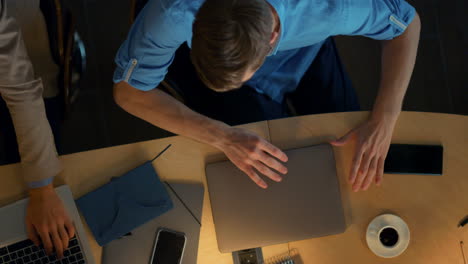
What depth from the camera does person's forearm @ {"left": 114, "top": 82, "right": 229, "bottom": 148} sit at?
121 centimetres

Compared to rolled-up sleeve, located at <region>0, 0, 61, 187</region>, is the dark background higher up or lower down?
lower down

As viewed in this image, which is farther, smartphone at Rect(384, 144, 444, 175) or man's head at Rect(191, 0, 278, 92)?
smartphone at Rect(384, 144, 444, 175)

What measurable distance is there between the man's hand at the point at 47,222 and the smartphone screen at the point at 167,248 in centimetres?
23

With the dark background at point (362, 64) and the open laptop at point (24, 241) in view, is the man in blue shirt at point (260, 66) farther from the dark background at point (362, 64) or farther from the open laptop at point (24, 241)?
the dark background at point (362, 64)

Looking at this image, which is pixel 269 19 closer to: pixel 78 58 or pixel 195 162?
pixel 195 162

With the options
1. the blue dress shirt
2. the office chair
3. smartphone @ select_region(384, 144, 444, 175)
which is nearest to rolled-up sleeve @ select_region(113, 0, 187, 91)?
the blue dress shirt

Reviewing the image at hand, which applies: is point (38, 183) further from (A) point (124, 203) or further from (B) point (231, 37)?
(B) point (231, 37)

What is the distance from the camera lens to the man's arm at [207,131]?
1.16 m

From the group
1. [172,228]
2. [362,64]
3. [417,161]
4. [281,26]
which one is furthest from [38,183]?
[362,64]

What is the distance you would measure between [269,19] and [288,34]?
223 millimetres

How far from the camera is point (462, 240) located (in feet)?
3.96

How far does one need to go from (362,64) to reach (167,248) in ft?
4.42

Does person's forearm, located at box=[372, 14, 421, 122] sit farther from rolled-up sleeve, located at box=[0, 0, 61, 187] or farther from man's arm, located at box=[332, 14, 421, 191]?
rolled-up sleeve, located at box=[0, 0, 61, 187]

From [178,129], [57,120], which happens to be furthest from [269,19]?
[57,120]
